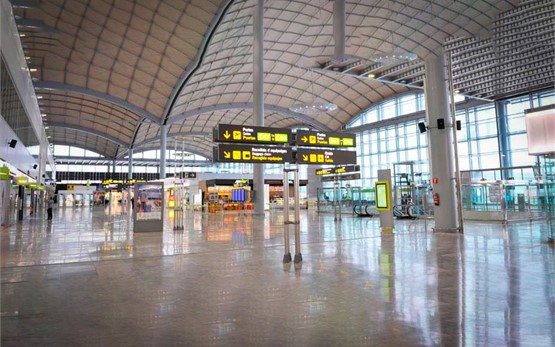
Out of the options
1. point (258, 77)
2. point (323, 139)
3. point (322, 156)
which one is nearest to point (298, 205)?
point (323, 139)

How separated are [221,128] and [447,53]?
10050 mm

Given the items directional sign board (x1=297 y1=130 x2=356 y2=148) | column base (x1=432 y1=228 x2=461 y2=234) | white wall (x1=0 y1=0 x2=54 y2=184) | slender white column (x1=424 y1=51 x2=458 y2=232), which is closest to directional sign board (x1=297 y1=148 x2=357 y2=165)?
directional sign board (x1=297 y1=130 x2=356 y2=148)

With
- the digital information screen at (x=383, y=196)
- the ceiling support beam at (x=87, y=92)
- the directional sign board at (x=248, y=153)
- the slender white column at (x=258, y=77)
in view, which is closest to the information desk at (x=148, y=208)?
the directional sign board at (x=248, y=153)

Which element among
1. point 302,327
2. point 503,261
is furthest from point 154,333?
point 503,261

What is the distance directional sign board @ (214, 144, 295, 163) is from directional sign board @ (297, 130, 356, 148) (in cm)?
85

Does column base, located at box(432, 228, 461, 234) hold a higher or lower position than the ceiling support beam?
lower

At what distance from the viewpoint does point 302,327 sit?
4.20m

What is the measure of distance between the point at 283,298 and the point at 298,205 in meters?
3.37

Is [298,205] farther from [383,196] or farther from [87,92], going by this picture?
[87,92]

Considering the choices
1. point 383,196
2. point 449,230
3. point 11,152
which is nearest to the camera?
point 449,230

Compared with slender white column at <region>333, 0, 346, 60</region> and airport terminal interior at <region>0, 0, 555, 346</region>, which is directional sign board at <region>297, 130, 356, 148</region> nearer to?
airport terminal interior at <region>0, 0, 555, 346</region>

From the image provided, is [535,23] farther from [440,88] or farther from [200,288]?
[200,288]

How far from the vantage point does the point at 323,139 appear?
13383mm

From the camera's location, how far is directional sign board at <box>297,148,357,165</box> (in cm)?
1338
